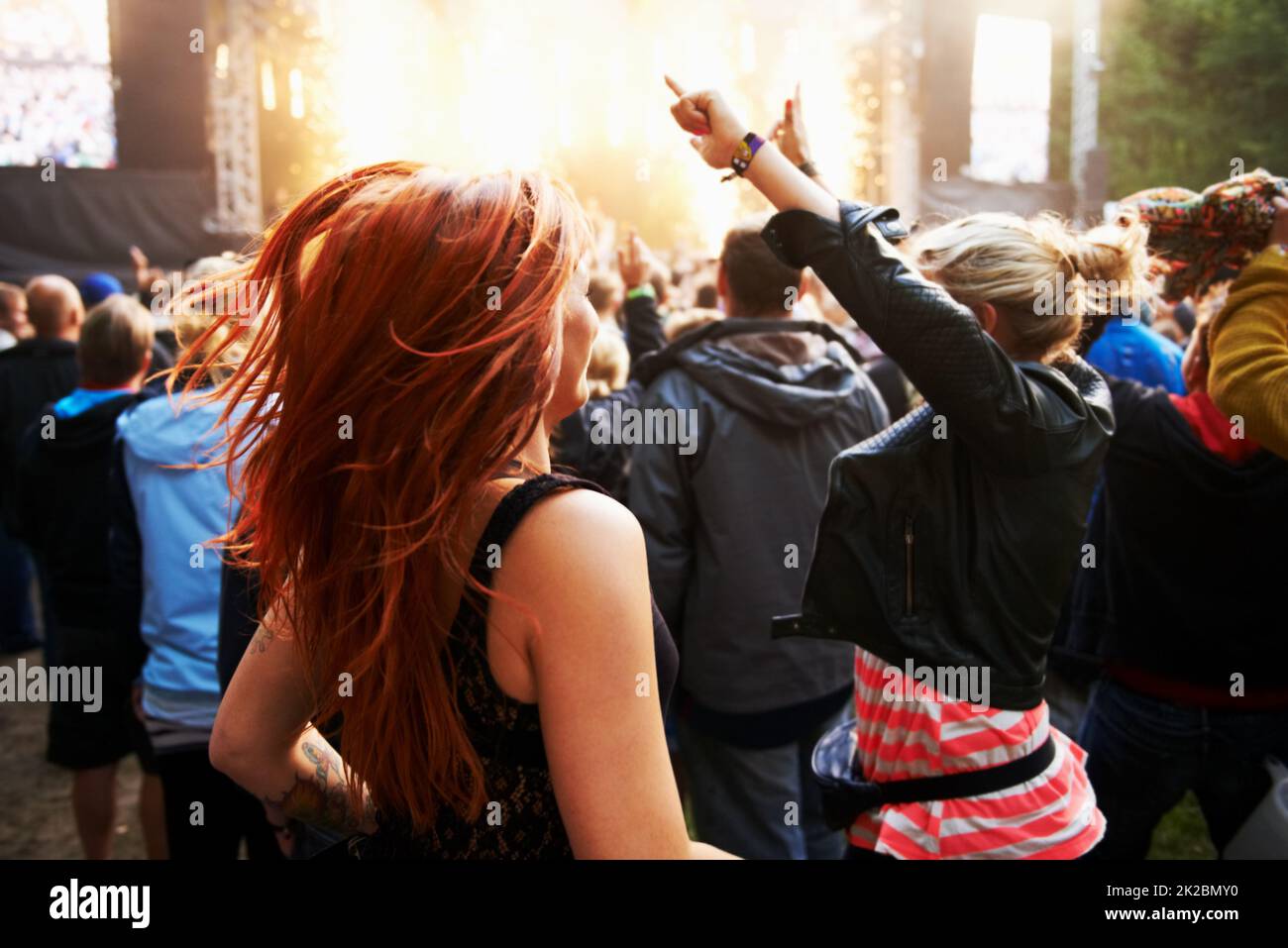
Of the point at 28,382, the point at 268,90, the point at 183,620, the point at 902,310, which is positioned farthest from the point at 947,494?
the point at 268,90

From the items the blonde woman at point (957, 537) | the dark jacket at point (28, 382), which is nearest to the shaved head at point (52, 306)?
the dark jacket at point (28, 382)

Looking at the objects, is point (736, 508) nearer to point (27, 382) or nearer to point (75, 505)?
point (75, 505)

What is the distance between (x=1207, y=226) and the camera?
95.1 inches

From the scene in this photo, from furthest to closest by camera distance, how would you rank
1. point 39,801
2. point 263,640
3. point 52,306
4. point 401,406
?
point 52,306 < point 39,801 < point 263,640 < point 401,406

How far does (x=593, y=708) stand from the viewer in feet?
3.80

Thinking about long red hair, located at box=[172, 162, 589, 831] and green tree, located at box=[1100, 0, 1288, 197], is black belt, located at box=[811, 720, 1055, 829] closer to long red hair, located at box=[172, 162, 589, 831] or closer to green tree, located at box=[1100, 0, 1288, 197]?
long red hair, located at box=[172, 162, 589, 831]

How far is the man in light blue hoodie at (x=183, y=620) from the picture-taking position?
285 centimetres

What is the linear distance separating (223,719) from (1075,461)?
4.87ft

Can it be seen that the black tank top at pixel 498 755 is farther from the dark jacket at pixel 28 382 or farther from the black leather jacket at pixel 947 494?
the dark jacket at pixel 28 382

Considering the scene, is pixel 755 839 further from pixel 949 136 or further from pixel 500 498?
pixel 949 136

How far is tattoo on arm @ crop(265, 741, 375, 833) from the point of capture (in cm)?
150

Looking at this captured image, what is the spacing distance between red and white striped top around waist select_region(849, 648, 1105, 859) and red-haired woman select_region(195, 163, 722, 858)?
0.80 metres

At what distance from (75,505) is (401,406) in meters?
3.01

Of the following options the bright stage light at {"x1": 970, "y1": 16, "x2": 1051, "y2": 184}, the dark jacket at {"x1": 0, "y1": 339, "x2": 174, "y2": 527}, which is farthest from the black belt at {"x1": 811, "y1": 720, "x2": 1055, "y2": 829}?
the bright stage light at {"x1": 970, "y1": 16, "x2": 1051, "y2": 184}
